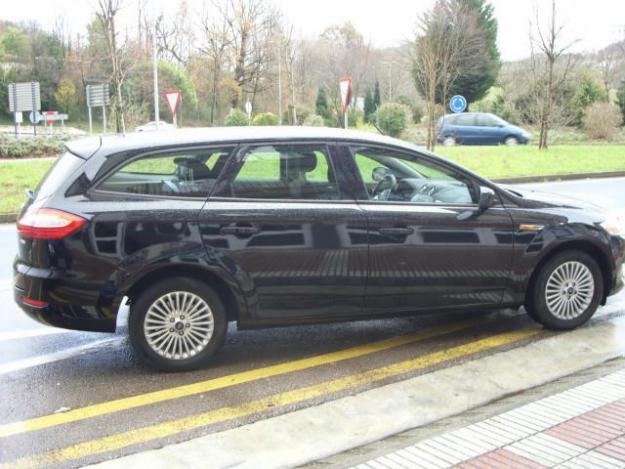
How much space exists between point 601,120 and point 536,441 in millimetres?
30054

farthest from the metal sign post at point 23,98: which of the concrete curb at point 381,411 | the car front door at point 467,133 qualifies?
the concrete curb at point 381,411

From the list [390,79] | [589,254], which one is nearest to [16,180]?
[589,254]

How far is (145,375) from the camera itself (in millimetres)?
4625

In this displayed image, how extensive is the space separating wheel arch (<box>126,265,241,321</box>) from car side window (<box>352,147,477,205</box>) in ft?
4.16

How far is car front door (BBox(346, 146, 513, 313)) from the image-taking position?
4.82 meters

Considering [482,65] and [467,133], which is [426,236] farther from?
[482,65]

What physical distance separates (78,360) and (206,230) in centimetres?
140

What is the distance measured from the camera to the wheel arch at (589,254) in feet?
17.4

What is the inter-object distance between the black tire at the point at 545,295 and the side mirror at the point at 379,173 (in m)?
1.42

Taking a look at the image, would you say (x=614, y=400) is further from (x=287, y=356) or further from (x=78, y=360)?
(x=78, y=360)

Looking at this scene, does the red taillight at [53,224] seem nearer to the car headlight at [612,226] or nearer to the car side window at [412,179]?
the car side window at [412,179]

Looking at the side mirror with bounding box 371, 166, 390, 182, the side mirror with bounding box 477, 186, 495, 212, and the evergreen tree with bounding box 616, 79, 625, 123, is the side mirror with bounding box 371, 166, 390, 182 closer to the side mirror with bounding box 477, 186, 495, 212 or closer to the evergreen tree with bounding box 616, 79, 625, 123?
the side mirror with bounding box 477, 186, 495, 212

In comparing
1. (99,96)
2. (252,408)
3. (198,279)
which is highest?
(99,96)

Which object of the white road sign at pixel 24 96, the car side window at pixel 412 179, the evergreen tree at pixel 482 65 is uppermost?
the evergreen tree at pixel 482 65
